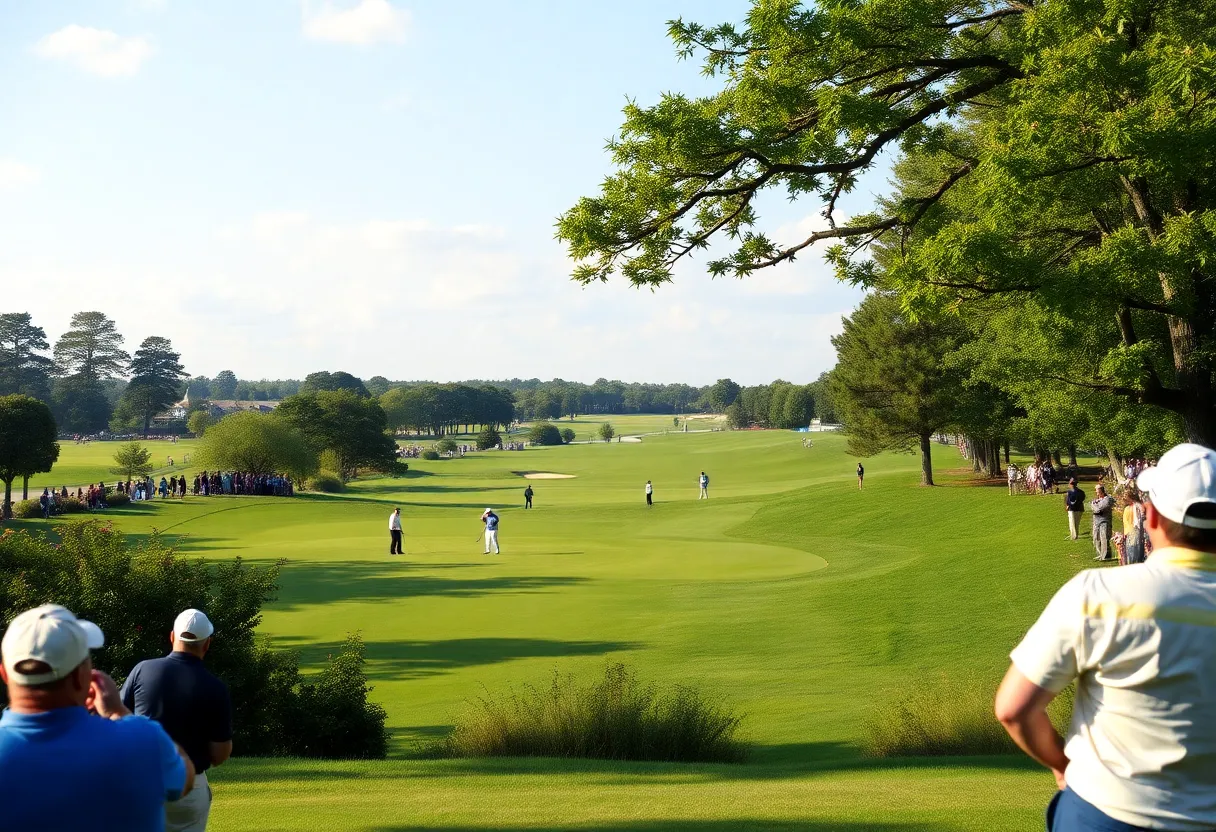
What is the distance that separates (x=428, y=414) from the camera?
651ft

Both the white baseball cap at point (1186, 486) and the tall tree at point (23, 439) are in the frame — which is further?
the tall tree at point (23, 439)

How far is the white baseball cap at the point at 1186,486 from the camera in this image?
3.43 metres

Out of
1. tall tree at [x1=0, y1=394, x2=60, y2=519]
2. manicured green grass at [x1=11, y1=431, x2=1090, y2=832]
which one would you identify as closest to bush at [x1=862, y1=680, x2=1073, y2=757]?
manicured green grass at [x1=11, y1=431, x2=1090, y2=832]

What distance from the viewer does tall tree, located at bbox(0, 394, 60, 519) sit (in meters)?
51.1

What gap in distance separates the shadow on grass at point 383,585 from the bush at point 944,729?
15.7m

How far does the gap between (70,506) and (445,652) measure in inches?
1627

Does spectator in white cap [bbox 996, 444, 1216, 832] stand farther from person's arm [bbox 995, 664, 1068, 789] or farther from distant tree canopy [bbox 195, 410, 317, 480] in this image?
distant tree canopy [bbox 195, 410, 317, 480]

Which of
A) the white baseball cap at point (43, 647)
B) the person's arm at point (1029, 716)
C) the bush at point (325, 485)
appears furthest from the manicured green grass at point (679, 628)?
the bush at point (325, 485)

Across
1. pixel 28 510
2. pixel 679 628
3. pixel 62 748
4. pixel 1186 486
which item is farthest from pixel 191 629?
pixel 28 510

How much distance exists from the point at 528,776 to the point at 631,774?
1005 mm

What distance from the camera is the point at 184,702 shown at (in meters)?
5.84

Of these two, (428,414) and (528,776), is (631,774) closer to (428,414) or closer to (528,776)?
(528,776)

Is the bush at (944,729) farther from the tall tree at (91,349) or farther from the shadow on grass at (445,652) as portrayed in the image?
the tall tree at (91,349)

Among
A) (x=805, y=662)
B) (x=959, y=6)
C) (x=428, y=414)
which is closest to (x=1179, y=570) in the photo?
(x=959, y=6)
